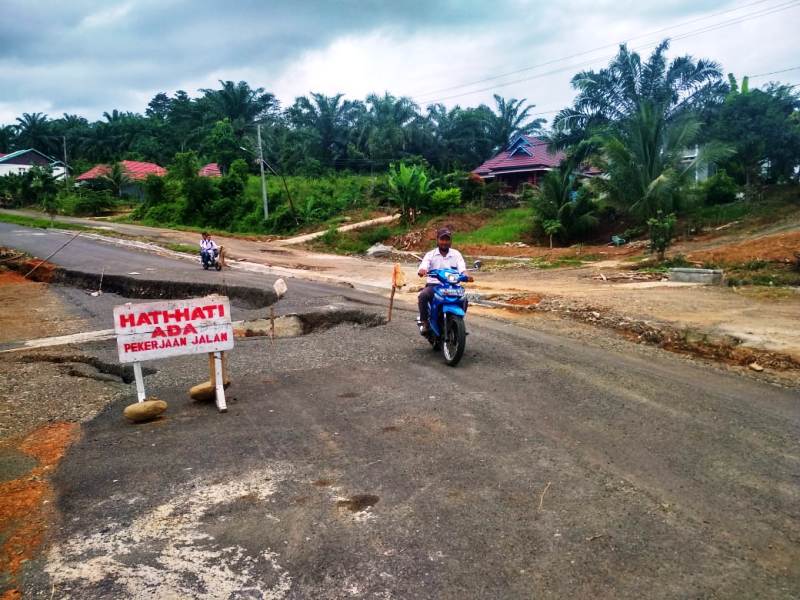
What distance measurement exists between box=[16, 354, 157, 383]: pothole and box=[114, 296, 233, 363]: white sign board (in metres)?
1.69

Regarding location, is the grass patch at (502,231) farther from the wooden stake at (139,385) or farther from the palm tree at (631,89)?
the wooden stake at (139,385)

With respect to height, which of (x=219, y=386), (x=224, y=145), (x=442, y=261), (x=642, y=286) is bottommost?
(x=642, y=286)

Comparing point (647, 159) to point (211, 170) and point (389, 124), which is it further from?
point (211, 170)

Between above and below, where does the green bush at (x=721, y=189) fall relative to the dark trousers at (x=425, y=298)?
above

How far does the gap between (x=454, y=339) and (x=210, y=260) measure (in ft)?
47.2

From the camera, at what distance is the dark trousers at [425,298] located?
26.1 feet

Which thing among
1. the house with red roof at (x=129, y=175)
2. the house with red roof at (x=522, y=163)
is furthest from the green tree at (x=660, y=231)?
the house with red roof at (x=129, y=175)

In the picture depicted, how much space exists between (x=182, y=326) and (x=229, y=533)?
9.73 ft

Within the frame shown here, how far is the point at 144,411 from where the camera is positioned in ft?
18.4

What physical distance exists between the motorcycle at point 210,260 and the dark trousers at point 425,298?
1312 cm

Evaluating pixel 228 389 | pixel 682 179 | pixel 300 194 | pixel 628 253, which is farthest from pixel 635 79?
pixel 228 389

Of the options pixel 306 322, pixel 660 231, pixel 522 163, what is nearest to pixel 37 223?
pixel 522 163

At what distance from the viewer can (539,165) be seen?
126 ft

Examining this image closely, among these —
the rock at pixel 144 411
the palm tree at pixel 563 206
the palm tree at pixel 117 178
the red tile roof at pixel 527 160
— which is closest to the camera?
the rock at pixel 144 411
